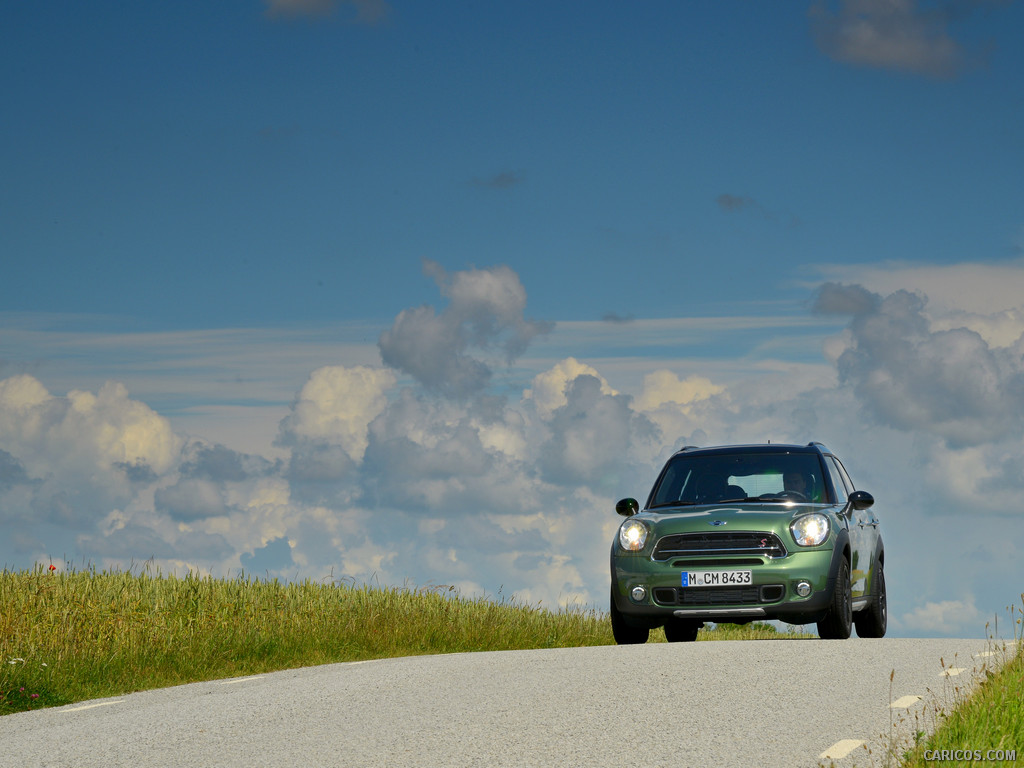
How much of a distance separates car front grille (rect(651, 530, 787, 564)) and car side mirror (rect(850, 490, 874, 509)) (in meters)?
1.47

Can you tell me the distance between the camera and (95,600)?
15.3m

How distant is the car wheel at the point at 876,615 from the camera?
578 inches

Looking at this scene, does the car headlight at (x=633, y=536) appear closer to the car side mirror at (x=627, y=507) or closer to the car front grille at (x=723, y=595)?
the car side mirror at (x=627, y=507)

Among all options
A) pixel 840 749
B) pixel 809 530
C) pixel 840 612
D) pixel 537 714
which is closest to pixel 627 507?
pixel 809 530

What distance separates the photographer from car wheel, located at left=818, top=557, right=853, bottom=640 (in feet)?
41.8

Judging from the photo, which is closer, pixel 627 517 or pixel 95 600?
pixel 627 517

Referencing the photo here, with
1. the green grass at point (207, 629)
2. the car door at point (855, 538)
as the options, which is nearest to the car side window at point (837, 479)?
the car door at point (855, 538)

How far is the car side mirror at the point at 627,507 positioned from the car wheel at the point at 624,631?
3.21ft

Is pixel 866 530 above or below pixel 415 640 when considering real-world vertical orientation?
above

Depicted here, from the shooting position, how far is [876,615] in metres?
14.9

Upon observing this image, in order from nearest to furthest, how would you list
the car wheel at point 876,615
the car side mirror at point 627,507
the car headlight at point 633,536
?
1. the car headlight at point 633,536
2. the car side mirror at point 627,507
3. the car wheel at point 876,615

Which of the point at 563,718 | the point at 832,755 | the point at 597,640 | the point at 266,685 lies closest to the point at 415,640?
the point at 597,640

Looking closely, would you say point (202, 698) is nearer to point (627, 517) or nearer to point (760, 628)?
point (627, 517)

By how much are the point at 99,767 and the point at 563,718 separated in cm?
285
